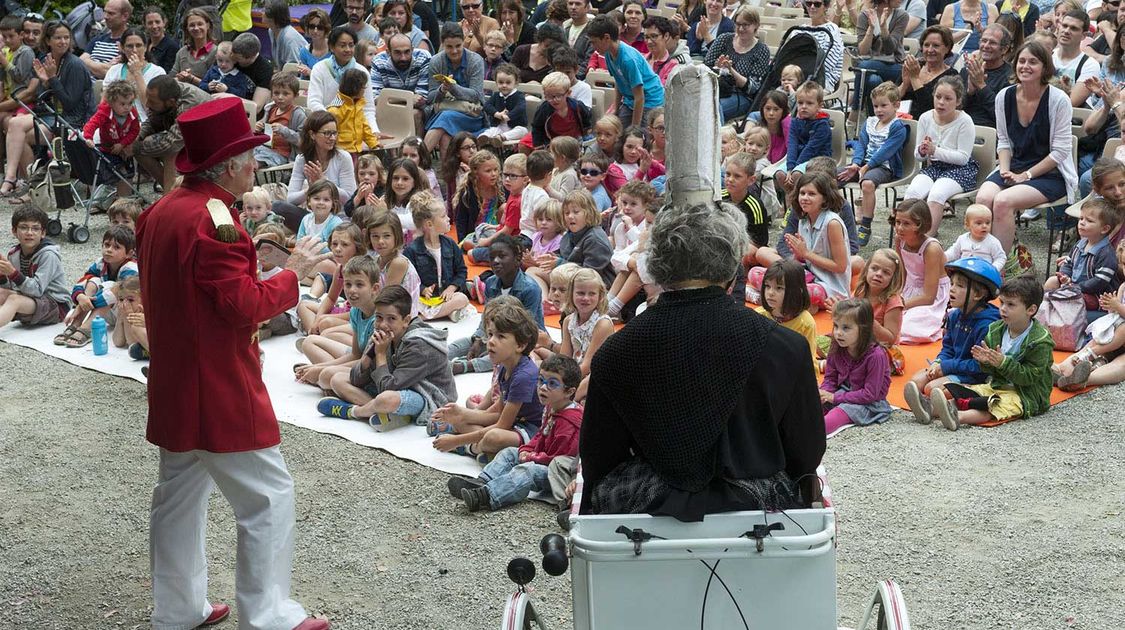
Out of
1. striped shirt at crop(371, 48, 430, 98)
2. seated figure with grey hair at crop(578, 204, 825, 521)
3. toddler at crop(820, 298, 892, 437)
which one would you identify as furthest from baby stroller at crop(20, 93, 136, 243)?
seated figure with grey hair at crop(578, 204, 825, 521)

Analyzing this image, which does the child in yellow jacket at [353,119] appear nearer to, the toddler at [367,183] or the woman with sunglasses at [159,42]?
the toddler at [367,183]

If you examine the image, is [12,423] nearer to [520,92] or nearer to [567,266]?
[567,266]

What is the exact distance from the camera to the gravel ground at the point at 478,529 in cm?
483

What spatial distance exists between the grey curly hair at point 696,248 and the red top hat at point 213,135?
60.2 inches

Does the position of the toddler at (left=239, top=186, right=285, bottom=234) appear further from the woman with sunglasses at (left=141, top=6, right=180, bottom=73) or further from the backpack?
the backpack

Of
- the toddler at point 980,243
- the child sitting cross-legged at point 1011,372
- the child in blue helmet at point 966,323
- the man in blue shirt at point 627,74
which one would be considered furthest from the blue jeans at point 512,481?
the man in blue shirt at point 627,74

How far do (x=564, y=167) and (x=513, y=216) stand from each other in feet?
1.82

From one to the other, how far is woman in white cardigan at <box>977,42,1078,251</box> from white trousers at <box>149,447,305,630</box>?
5.76m

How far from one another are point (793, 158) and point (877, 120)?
649 mm

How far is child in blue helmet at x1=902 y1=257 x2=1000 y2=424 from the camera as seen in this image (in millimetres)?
6699

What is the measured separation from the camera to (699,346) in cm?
312

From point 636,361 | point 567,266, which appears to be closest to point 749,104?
point 567,266

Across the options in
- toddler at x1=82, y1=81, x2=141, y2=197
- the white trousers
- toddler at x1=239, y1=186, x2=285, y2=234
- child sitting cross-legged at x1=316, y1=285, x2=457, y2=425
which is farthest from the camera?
toddler at x1=82, y1=81, x2=141, y2=197

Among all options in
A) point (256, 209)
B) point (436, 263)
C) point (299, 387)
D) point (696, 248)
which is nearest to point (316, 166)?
point (256, 209)
